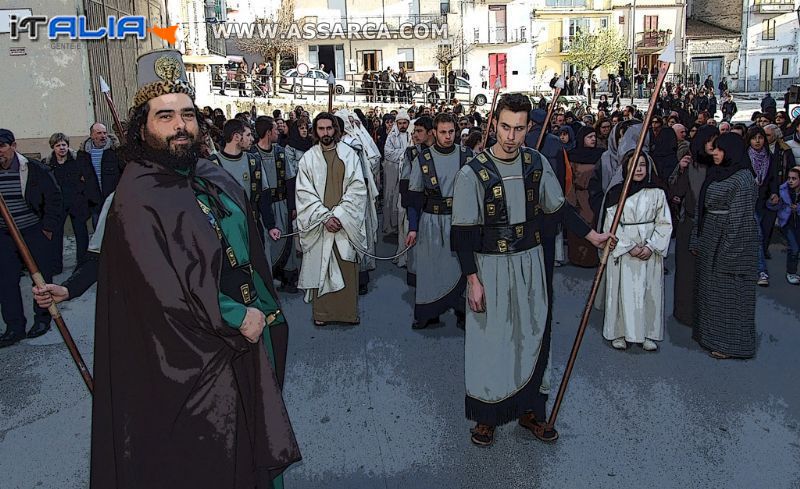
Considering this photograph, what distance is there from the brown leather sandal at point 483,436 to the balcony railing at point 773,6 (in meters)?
56.2

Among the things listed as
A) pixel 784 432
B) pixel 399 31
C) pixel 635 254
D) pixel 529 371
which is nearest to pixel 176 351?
pixel 529 371

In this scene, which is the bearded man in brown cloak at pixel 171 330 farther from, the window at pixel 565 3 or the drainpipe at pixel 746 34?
the drainpipe at pixel 746 34

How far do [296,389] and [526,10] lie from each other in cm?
4638

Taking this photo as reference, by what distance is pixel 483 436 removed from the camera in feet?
14.6

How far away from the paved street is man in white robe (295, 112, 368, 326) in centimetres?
37

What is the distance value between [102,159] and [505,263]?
6.68 metres

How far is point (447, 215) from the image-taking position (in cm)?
682

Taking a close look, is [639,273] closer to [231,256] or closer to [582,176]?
[582,176]

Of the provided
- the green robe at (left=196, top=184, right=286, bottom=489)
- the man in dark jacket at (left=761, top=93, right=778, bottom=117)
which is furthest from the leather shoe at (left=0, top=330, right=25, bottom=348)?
the man in dark jacket at (left=761, top=93, right=778, bottom=117)

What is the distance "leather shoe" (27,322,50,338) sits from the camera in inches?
270

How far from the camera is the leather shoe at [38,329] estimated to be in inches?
270

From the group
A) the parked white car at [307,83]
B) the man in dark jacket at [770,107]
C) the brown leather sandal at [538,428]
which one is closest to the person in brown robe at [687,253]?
the brown leather sandal at [538,428]

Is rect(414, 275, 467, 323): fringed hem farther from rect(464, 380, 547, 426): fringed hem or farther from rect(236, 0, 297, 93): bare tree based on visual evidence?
rect(236, 0, 297, 93): bare tree

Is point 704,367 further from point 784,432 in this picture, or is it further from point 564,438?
point 564,438
